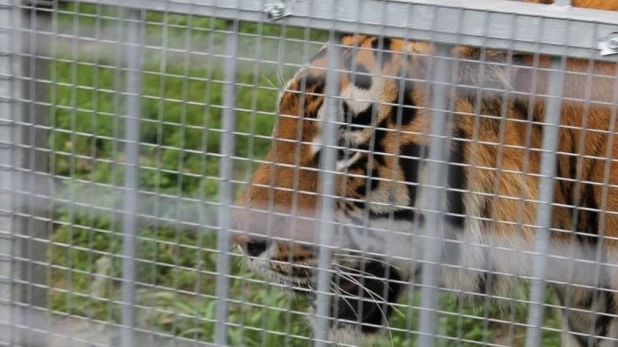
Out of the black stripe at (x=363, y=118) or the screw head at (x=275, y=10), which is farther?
the black stripe at (x=363, y=118)

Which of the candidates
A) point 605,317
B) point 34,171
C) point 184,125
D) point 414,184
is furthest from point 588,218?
point 34,171

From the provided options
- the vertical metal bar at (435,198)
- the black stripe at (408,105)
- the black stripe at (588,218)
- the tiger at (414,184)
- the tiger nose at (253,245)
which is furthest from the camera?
the black stripe at (588,218)

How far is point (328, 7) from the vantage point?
2.34 metres

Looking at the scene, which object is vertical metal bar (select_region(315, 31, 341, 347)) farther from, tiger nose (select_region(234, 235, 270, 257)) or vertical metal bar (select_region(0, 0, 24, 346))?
vertical metal bar (select_region(0, 0, 24, 346))

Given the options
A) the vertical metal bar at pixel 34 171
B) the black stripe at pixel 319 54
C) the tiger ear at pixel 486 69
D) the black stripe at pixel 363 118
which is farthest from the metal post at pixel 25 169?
the tiger ear at pixel 486 69

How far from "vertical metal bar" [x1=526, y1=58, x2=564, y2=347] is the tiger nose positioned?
69cm

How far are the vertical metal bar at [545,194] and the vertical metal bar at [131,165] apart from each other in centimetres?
91

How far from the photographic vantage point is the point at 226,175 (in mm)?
2439

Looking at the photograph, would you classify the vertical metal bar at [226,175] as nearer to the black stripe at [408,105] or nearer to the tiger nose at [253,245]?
the tiger nose at [253,245]

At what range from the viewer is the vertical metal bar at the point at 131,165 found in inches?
97.5

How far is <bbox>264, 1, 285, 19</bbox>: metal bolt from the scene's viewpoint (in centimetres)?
235

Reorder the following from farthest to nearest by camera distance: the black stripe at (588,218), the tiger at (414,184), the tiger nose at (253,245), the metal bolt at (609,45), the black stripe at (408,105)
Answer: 1. the black stripe at (588,218)
2. the tiger nose at (253,245)
3. the black stripe at (408,105)
4. the tiger at (414,184)
5. the metal bolt at (609,45)

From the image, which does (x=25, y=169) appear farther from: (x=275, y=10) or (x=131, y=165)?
(x=275, y=10)

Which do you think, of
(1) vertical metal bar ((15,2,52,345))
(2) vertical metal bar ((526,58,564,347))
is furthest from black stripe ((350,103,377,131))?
(1) vertical metal bar ((15,2,52,345))
